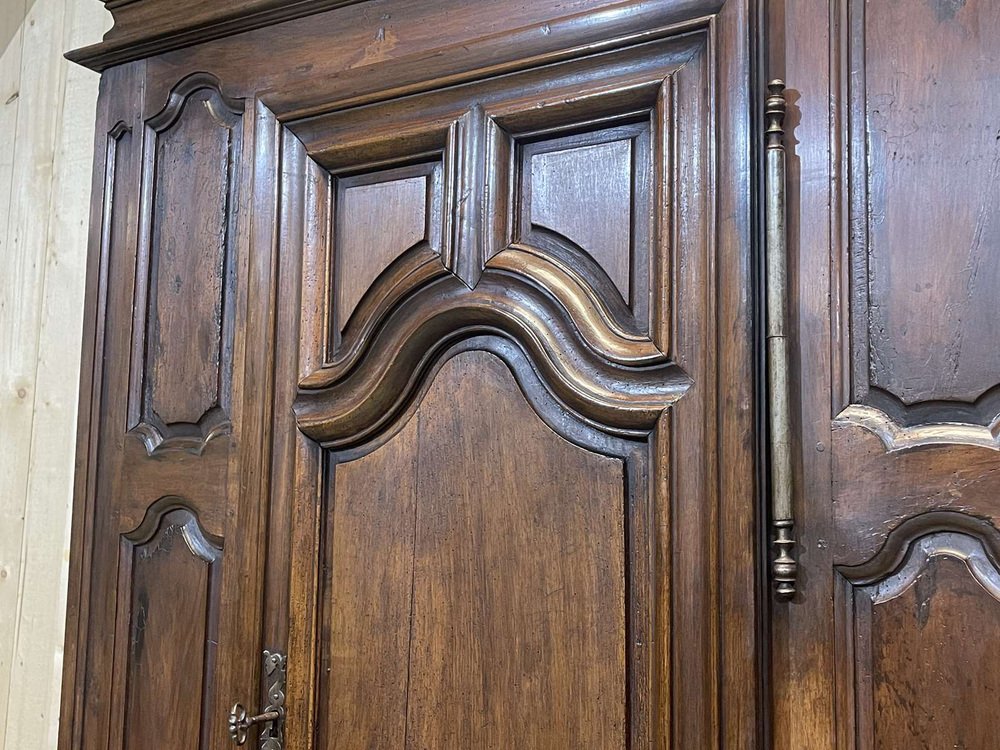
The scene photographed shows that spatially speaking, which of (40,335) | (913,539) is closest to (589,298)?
(913,539)

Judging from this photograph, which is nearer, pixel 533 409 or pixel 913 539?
pixel 913 539

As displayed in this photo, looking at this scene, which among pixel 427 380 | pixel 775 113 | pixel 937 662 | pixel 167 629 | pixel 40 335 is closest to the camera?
pixel 937 662

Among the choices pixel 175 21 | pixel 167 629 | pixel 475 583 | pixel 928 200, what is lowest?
pixel 167 629

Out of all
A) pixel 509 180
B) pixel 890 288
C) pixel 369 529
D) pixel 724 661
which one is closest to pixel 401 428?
pixel 369 529

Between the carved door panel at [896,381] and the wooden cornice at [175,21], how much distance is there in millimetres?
775

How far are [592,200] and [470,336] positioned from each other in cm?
25

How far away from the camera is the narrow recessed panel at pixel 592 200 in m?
1.19

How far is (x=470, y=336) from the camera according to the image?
1.29 metres

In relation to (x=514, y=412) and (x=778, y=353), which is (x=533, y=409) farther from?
(x=778, y=353)

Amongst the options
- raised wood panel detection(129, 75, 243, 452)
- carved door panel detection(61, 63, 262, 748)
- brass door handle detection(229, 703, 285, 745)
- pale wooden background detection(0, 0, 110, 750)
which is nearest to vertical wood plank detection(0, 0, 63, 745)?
pale wooden background detection(0, 0, 110, 750)

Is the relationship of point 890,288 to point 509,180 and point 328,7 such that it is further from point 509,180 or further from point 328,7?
point 328,7

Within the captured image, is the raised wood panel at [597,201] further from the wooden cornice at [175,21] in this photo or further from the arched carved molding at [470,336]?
the wooden cornice at [175,21]

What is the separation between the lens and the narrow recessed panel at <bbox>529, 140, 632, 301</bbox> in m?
1.19

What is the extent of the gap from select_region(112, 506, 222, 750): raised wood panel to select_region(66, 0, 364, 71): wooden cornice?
768mm
